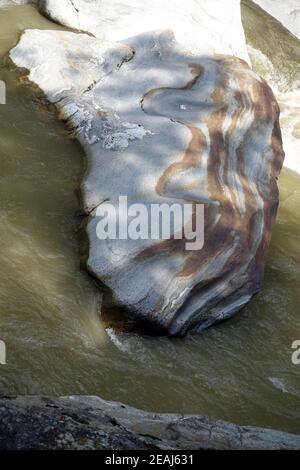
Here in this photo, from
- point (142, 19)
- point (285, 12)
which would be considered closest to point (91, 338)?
point (142, 19)

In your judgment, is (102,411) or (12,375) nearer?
(102,411)

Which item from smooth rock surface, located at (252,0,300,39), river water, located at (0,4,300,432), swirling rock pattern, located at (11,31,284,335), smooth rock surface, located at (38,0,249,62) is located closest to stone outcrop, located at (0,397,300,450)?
river water, located at (0,4,300,432)

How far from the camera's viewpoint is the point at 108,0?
665cm

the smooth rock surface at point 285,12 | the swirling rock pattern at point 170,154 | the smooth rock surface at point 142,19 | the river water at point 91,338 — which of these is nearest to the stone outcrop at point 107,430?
the river water at point 91,338

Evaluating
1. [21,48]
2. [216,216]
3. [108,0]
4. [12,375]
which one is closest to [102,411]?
[12,375]

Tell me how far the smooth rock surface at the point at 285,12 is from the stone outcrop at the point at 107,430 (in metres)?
6.62

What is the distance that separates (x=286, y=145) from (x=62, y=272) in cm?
358

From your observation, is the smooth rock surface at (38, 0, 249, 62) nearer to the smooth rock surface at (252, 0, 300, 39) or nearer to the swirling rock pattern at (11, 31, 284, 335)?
the swirling rock pattern at (11, 31, 284, 335)

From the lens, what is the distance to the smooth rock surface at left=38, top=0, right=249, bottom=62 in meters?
6.30

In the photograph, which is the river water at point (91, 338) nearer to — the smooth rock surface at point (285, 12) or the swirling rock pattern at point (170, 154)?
the swirling rock pattern at point (170, 154)

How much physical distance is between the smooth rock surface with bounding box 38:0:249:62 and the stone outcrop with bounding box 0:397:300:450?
168 inches

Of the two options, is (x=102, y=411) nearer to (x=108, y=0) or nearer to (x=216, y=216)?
(x=216, y=216)

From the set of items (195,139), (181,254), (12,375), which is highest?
(195,139)

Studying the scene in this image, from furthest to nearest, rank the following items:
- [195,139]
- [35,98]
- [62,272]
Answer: [35,98] → [195,139] → [62,272]
